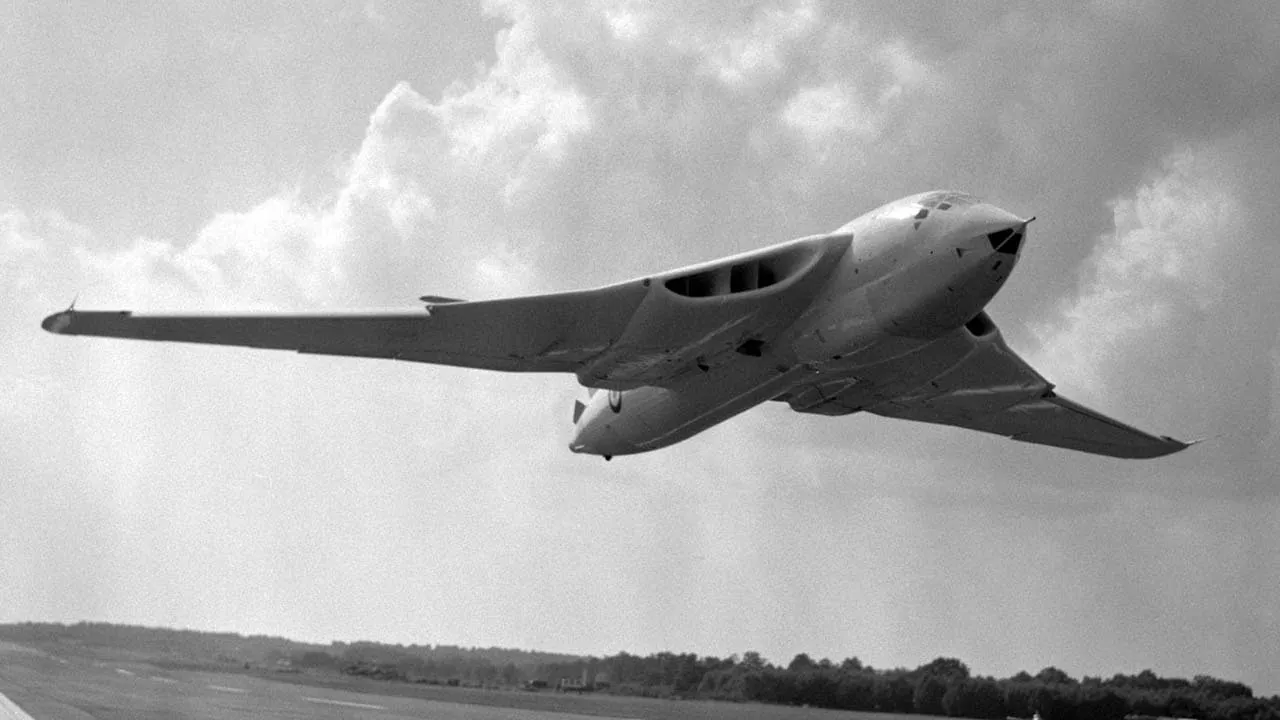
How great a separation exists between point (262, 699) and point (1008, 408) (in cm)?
2032

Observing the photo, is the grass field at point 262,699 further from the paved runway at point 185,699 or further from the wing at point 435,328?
the wing at point 435,328

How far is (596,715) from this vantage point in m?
29.6

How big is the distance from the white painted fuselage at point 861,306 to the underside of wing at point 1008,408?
581 mm

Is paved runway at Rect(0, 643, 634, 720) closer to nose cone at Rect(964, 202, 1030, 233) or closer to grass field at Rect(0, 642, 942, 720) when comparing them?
grass field at Rect(0, 642, 942, 720)

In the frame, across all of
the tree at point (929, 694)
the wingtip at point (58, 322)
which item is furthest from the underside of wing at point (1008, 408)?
the wingtip at point (58, 322)

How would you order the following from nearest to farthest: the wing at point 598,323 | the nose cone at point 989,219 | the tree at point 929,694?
the nose cone at point 989,219 → the wing at point 598,323 → the tree at point 929,694

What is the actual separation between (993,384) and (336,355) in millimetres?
12266

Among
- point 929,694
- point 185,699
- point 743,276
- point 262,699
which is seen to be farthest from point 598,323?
point 929,694

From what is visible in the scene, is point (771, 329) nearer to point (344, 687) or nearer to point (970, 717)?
point (970, 717)

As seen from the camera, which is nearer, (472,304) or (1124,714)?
(472,304)

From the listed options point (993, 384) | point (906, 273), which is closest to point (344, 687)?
point (993, 384)

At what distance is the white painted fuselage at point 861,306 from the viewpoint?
1669cm

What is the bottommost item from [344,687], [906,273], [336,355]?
[344,687]

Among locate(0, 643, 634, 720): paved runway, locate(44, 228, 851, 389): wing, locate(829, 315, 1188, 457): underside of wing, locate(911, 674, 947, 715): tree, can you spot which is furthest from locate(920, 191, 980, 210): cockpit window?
locate(911, 674, 947, 715): tree
